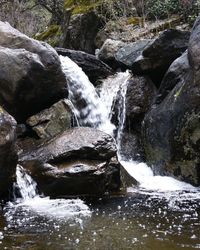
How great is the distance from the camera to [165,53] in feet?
37.0

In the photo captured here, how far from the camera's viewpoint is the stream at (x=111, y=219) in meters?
5.60

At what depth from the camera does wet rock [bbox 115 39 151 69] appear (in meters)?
12.8

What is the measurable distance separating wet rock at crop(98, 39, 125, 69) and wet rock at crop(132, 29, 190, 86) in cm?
216

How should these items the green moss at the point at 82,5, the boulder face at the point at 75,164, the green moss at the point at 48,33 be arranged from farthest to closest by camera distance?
the green moss at the point at 48,33, the green moss at the point at 82,5, the boulder face at the point at 75,164

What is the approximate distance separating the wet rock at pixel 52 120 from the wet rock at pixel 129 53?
3150mm

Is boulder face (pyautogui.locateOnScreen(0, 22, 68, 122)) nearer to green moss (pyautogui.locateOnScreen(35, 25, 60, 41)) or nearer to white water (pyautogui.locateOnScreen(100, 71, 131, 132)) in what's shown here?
white water (pyautogui.locateOnScreen(100, 71, 131, 132))

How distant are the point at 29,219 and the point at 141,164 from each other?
4.18 m

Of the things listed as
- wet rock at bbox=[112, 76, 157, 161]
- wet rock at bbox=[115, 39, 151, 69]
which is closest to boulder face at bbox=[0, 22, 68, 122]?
wet rock at bbox=[112, 76, 157, 161]

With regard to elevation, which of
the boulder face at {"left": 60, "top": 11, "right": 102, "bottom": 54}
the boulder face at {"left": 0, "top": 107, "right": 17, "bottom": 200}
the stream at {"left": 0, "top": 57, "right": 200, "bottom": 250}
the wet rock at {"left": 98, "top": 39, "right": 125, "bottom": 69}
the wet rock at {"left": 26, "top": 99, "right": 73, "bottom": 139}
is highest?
the boulder face at {"left": 60, "top": 11, "right": 102, "bottom": 54}

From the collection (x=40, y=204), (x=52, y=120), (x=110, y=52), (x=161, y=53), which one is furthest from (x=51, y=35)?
(x=40, y=204)

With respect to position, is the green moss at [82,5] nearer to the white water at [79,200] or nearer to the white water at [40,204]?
the white water at [79,200]

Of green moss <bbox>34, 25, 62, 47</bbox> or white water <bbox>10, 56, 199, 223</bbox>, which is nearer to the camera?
white water <bbox>10, 56, 199, 223</bbox>

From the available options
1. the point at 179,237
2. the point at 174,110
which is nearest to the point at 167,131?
the point at 174,110

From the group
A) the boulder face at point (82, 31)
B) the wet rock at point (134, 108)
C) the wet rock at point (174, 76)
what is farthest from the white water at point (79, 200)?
the boulder face at point (82, 31)
